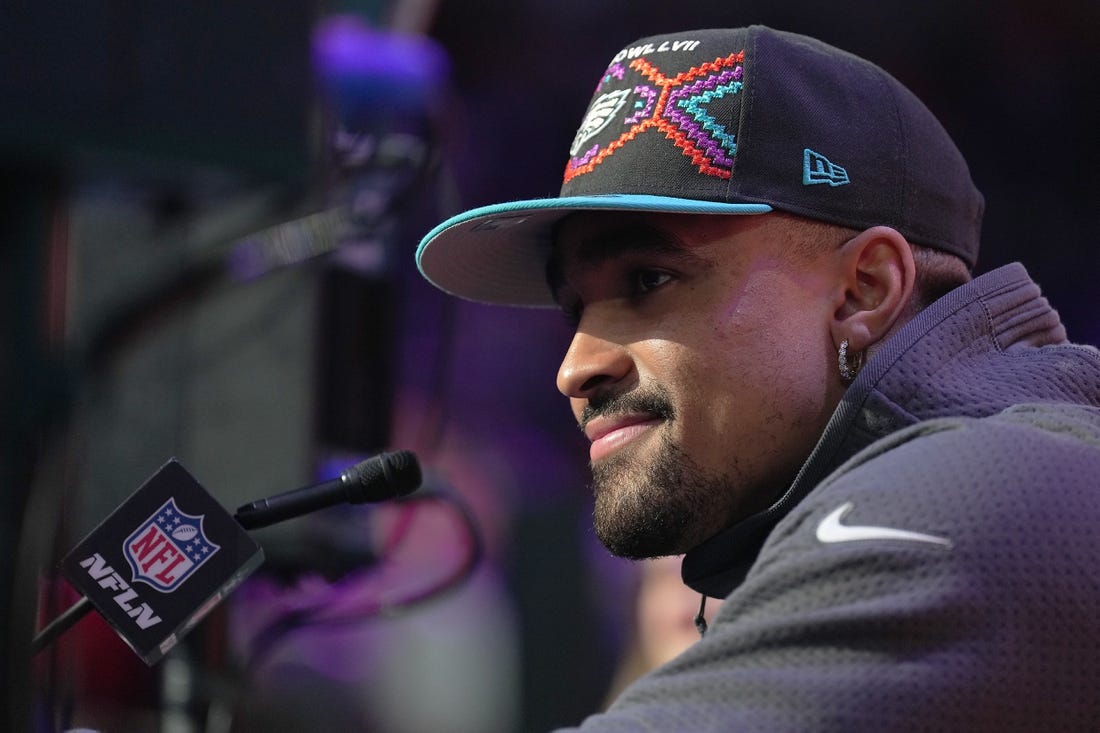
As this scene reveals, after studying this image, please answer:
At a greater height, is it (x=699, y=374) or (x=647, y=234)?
(x=647, y=234)

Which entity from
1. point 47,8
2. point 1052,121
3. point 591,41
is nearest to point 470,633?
point 591,41

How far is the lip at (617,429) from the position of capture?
1582 mm

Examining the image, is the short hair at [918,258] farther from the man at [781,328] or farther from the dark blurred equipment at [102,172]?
the dark blurred equipment at [102,172]

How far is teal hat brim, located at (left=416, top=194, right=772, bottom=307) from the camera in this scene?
154cm

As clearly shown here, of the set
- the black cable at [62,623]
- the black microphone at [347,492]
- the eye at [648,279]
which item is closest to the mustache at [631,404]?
the eye at [648,279]

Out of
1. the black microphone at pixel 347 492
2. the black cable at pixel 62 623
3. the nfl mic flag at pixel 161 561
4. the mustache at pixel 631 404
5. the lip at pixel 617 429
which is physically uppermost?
Result: the mustache at pixel 631 404

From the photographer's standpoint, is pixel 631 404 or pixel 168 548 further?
pixel 631 404

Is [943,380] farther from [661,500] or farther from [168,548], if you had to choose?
[168,548]

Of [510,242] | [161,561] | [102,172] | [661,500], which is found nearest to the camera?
[161,561]

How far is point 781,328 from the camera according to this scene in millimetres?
1590

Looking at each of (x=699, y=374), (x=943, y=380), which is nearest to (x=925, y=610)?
(x=943, y=380)

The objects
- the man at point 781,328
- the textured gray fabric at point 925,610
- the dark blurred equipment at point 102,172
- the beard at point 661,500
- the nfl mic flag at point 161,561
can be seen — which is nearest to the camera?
the textured gray fabric at point 925,610

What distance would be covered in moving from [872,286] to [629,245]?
31 centimetres

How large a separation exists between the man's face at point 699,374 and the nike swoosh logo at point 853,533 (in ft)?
1.25
